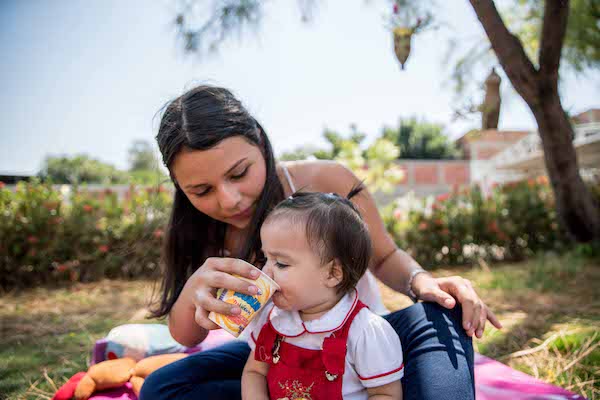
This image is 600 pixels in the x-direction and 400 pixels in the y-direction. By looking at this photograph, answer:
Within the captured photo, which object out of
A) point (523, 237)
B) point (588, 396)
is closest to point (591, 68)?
point (523, 237)

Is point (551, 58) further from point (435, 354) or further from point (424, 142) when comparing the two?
point (424, 142)

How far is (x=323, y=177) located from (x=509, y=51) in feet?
5.84

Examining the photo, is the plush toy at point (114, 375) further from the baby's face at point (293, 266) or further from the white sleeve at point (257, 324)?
the baby's face at point (293, 266)

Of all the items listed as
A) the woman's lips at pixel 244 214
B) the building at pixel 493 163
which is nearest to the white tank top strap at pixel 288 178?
the woman's lips at pixel 244 214

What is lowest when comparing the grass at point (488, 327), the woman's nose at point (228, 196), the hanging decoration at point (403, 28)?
the grass at point (488, 327)

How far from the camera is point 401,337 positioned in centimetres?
143

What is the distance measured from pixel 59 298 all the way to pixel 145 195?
6.03 ft

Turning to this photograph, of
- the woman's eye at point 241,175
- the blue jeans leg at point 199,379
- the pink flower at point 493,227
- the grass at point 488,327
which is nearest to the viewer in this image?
the blue jeans leg at point 199,379

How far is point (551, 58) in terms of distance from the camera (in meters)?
3.60

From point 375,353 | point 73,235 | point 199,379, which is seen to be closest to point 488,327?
point 375,353

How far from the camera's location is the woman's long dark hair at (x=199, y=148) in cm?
155

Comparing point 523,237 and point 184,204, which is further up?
point 184,204

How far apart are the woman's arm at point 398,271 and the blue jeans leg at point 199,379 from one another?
27.2 inches

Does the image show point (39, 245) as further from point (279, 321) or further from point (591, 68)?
point (591, 68)
